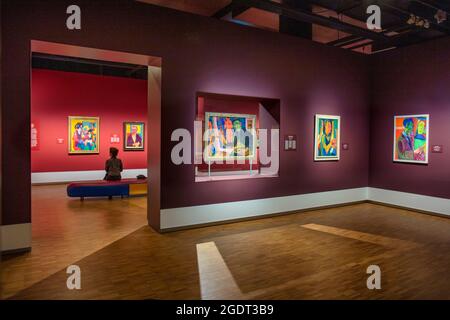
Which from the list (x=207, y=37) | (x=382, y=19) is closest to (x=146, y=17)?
(x=207, y=37)

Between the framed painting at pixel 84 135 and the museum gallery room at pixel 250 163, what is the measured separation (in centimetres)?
246

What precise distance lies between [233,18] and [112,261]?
6995mm

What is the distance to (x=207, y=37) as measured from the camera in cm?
684

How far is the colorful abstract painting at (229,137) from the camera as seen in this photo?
782 cm

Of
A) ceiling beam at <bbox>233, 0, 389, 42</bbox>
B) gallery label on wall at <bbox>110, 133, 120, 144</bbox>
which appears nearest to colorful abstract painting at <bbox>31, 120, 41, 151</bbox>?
gallery label on wall at <bbox>110, 133, 120, 144</bbox>

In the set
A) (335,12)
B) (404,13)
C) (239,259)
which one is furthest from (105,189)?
(404,13)

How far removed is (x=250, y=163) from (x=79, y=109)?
8.92 m

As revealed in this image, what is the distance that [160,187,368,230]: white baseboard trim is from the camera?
6664 mm

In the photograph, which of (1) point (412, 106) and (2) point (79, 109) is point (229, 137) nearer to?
(1) point (412, 106)

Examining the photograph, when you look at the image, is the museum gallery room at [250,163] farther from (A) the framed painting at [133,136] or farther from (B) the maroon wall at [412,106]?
(A) the framed painting at [133,136]

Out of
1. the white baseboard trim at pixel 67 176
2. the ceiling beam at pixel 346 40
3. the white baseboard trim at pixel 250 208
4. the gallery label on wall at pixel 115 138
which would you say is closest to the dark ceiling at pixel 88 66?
the gallery label on wall at pixel 115 138

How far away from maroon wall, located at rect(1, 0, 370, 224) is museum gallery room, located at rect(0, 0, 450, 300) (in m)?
0.03

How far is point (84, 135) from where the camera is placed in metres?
13.6

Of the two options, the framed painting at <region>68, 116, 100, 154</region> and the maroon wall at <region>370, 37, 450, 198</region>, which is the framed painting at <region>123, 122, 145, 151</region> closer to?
the framed painting at <region>68, 116, 100, 154</region>
